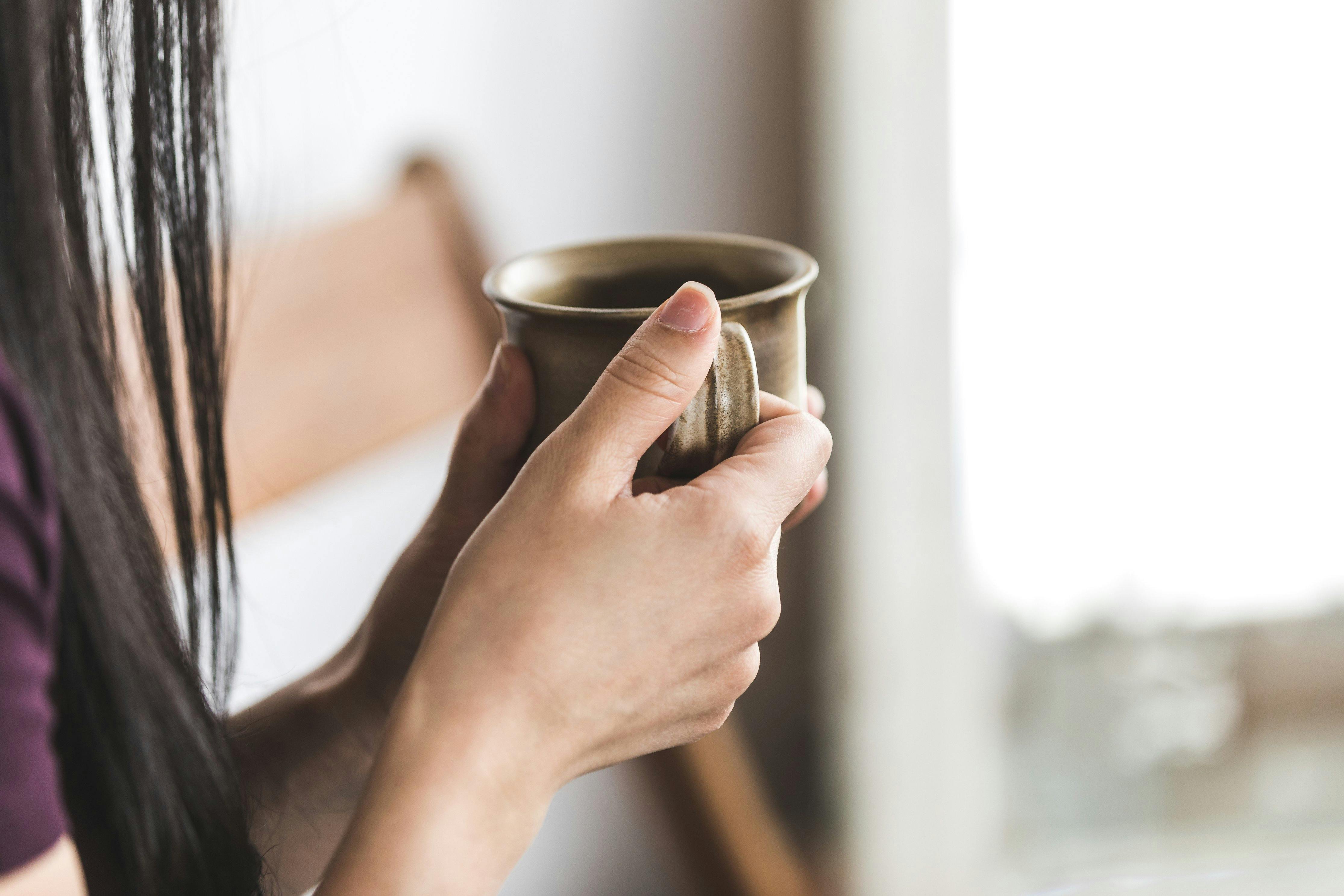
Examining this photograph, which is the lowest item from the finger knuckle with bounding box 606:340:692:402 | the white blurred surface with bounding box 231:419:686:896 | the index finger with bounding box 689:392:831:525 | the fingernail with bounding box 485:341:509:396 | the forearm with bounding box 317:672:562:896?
the white blurred surface with bounding box 231:419:686:896

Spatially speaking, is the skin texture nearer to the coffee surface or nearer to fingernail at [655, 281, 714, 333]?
fingernail at [655, 281, 714, 333]

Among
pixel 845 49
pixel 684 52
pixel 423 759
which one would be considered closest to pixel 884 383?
pixel 845 49

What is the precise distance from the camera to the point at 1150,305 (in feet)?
3.80

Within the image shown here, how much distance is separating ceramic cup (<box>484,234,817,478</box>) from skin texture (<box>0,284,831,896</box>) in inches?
0.7

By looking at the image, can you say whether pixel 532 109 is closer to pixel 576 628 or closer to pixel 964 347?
pixel 964 347

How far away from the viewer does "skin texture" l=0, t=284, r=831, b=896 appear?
1.25ft

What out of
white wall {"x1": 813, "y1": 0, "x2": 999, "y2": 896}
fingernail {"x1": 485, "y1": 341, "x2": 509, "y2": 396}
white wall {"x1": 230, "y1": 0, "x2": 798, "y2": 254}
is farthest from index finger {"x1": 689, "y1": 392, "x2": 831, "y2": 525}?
white wall {"x1": 813, "y1": 0, "x2": 999, "y2": 896}

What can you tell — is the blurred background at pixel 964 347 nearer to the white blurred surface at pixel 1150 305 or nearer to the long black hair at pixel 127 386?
the white blurred surface at pixel 1150 305

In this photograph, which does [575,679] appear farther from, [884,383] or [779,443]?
[884,383]

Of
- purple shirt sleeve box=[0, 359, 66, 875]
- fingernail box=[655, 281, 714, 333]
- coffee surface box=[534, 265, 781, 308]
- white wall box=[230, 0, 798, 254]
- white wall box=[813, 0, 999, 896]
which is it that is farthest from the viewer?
white wall box=[813, 0, 999, 896]

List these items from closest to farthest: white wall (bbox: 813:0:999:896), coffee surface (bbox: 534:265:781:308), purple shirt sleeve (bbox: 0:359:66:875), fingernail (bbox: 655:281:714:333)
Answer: purple shirt sleeve (bbox: 0:359:66:875) < fingernail (bbox: 655:281:714:333) < coffee surface (bbox: 534:265:781:308) < white wall (bbox: 813:0:999:896)

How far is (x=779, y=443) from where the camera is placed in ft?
1.44

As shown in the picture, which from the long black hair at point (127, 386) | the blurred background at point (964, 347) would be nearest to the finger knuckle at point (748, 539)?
the long black hair at point (127, 386)

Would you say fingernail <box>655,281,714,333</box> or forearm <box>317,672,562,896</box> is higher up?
fingernail <box>655,281,714,333</box>
